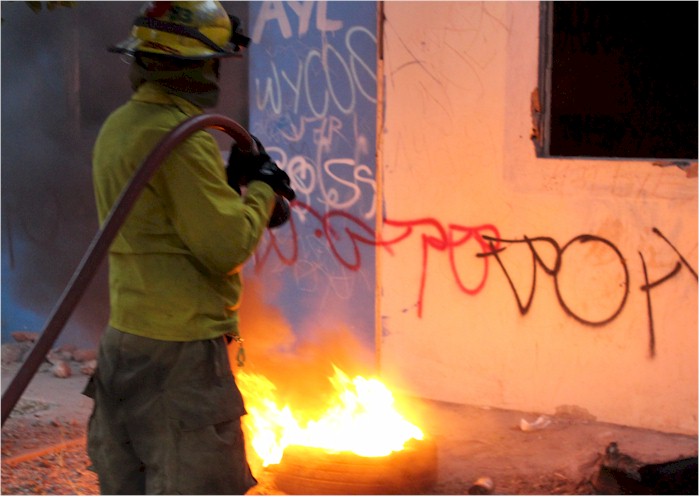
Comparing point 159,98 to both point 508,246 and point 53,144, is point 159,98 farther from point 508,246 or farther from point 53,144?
point 53,144

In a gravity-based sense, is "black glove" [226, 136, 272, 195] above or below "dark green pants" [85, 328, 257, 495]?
above

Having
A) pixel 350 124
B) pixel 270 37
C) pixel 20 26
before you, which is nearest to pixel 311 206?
pixel 350 124

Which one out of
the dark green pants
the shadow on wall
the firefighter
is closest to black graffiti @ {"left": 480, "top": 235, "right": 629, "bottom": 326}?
the firefighter

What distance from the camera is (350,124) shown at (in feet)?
20.7

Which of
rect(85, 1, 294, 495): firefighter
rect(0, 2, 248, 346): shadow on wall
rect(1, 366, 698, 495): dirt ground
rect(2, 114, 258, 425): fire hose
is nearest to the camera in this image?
rect(2, 114, 258, 425): fire hose

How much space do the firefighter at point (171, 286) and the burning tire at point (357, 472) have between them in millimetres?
1533

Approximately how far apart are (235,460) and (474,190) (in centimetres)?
320

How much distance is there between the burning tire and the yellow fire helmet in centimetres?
228

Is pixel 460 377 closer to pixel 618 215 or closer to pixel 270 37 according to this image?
pixel 618 215

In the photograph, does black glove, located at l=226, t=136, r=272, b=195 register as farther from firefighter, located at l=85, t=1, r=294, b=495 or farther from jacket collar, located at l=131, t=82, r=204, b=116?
jacket collar, located at l=131, t=82, r=204, b=116

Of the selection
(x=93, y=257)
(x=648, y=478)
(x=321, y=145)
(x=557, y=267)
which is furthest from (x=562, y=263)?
(x=93, y=257)

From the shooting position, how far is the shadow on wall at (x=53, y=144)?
25.8 feet

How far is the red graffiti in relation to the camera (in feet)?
19.6

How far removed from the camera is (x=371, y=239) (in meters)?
6.32
